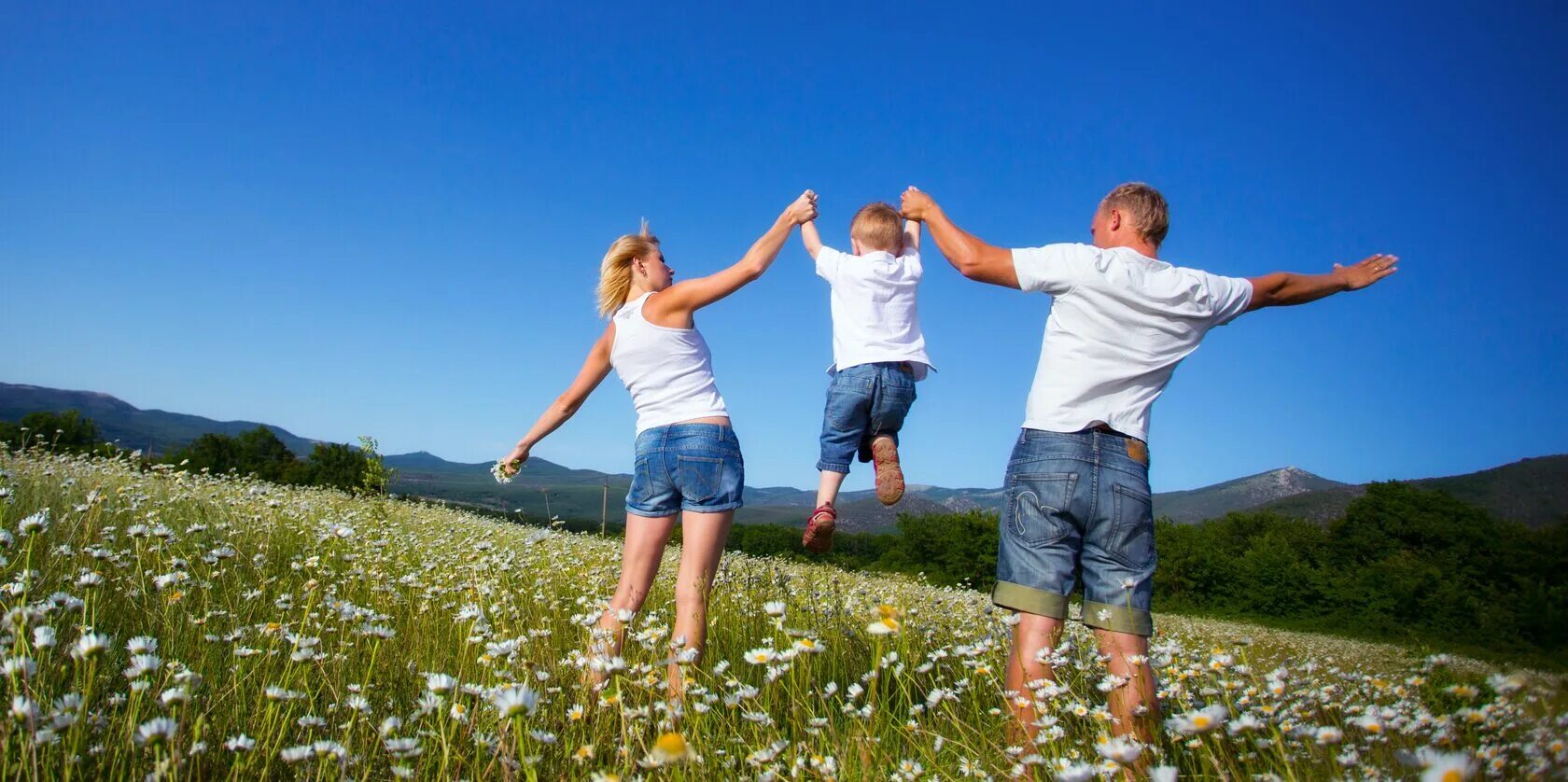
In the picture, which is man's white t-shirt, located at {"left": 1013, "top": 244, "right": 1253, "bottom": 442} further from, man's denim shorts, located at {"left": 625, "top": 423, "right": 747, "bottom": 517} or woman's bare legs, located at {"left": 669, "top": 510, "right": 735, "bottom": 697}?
woman's bare legs, located at {"left": 669, "top": 510, "right": 735, "bottom": 697}

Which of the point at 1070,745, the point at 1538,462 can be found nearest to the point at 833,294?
the point at 1070,745

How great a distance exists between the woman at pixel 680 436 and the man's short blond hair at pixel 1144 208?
1485mm

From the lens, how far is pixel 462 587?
5.15 metres

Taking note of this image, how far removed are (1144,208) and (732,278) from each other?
1.91 metres

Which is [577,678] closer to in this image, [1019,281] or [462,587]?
[462,587]

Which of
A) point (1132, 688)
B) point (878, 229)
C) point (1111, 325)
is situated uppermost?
point (878, 229)

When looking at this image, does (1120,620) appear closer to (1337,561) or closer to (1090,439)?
(1090,439)

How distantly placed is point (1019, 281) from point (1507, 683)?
6.61 ft

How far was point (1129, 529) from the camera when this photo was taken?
10.8ft

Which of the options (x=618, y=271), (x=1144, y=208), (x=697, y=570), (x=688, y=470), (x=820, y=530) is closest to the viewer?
(x=1144, y=208)

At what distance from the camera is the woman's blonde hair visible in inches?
184

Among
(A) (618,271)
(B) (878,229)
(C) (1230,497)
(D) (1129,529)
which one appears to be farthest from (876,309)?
(C) (1230,497)

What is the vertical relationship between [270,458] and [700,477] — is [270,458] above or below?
below

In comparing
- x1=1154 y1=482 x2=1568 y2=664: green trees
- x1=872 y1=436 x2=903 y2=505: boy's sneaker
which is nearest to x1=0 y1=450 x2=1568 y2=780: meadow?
x1=872 y1=436 x2=903 y2=505: boy's sneaker
